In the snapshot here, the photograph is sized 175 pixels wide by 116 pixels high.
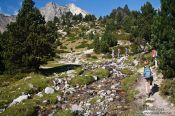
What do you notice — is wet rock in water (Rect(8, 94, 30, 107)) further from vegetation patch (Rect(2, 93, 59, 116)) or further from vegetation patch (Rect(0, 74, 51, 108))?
vegetation patch (Rect(0, 74, 51, 108))

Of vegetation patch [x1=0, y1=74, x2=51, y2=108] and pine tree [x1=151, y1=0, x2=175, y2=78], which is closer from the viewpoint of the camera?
vegetation patch [x1=0, y1=74, x2=51, y2=108]

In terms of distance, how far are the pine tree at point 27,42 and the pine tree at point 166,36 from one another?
699 inches

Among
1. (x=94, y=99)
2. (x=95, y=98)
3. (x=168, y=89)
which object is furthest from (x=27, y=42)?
(x=168, y=89)

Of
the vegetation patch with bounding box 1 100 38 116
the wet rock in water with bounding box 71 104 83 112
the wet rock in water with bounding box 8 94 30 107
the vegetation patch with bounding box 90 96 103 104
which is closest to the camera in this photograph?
the vegetation patch with bounding box 1 100 38 116

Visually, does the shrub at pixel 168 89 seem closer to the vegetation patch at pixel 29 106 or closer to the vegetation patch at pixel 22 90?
the vegetation patch at pixel 29 106

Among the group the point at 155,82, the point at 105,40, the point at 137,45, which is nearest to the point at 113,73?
the point at 155,82

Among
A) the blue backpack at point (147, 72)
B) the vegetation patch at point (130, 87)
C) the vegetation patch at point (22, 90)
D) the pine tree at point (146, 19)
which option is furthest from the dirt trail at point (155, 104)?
the pine tree at point (146, 19)

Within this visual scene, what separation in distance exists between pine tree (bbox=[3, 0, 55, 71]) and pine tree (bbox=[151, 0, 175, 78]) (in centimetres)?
1776

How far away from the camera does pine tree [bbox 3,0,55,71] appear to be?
39.4 m

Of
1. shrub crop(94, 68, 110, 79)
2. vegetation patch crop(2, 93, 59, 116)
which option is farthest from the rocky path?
shrub crop(94, 68, 110, 79)

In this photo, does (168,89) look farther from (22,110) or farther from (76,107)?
(22,110)

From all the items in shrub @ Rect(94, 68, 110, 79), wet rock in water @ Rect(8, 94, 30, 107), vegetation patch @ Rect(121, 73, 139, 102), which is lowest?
wet rock in water @ Rect(8, 94, 30, 107)

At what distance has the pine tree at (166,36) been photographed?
24103 mm

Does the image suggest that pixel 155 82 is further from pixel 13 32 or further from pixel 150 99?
pixel 13 32
